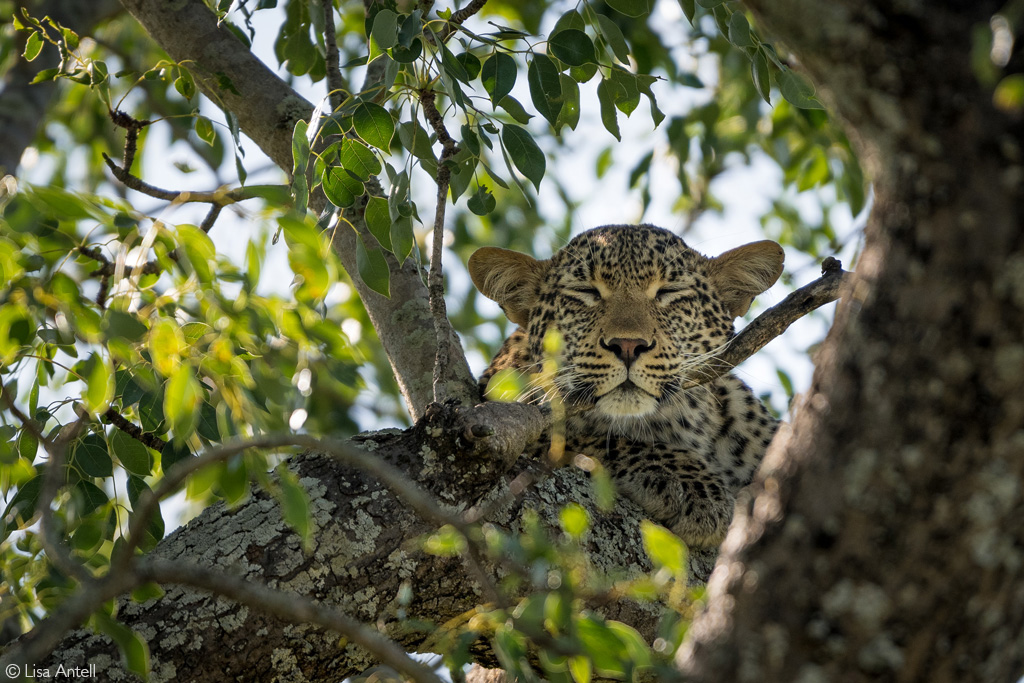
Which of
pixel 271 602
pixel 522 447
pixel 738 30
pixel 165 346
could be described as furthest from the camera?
pixel 738 30

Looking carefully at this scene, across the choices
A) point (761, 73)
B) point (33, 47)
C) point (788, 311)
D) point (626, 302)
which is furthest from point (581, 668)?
point (626, 302)

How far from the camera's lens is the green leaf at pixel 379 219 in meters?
2.84

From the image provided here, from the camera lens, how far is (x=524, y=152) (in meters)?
2.97

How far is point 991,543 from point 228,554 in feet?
5.89

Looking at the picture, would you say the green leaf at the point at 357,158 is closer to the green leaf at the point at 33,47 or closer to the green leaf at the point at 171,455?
the green leaf at the point at 171,455

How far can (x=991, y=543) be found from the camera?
57.3 inches

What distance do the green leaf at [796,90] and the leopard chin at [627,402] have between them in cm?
168

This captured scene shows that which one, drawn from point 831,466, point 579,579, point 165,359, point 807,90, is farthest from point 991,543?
point 807,90

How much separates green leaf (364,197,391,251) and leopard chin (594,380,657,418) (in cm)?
188

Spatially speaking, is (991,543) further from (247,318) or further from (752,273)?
(752,273)

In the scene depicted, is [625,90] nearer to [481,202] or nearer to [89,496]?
[481,202]

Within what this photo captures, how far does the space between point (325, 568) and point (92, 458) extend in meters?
0.69

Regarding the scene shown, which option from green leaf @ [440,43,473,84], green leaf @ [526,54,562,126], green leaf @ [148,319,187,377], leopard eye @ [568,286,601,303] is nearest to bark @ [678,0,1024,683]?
green leaf @ [148,319,187,377]

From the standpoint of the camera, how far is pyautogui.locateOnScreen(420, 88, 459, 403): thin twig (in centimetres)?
286
